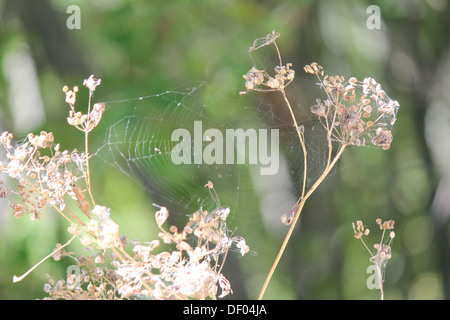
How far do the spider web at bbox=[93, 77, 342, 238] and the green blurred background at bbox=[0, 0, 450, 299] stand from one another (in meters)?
0.02

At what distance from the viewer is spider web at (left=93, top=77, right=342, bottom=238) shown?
5.24 feet

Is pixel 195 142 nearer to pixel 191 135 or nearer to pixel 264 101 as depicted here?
pixel 191 135

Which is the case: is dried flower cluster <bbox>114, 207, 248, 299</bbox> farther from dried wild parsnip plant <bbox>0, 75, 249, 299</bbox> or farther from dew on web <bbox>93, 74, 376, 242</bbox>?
dew on web <bbox>93, 74, 376, 242</bbox>

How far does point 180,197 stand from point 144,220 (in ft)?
1.12

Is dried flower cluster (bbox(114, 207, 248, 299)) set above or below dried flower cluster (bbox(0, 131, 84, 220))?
below

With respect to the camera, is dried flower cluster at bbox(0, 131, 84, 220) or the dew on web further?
the dew on web

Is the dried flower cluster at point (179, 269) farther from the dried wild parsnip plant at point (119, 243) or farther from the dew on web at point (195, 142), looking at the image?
the dew on web at point (195, 142)

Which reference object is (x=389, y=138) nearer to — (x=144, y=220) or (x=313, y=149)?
(x=313, y=149)

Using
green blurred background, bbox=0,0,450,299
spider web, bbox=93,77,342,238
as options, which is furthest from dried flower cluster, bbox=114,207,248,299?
green blurred background, bbox=0,0,450,299

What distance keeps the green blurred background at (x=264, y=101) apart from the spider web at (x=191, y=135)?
2 centimetres

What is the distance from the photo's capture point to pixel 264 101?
5.41ft

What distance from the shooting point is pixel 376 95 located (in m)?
0.51

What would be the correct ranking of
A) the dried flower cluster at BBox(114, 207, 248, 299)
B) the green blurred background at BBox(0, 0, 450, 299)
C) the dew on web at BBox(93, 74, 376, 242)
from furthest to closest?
the green blurred background at BBox(0, 0, 450, 299) → the dew on web at BBox(93, 74, 376, 242) → the dried flower cluster at BBox(114, 207, 248, 299)

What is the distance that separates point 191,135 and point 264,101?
0.26 metres
